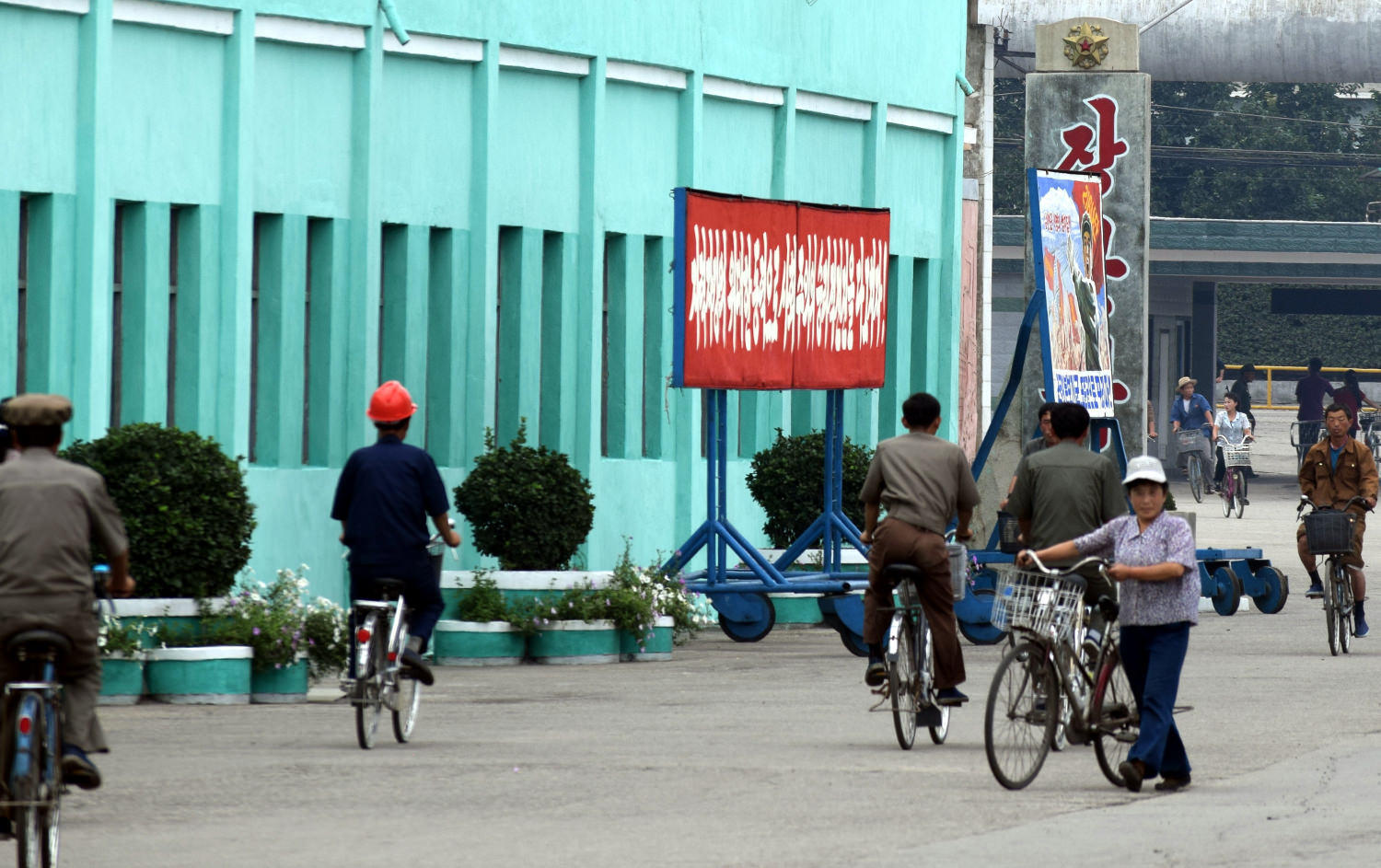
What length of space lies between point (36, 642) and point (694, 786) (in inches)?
151

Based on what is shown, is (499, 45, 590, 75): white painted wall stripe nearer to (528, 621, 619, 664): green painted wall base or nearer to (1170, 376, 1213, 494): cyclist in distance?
(528, 621, 619, 664): green painted wall base

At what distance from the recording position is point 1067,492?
577 inches

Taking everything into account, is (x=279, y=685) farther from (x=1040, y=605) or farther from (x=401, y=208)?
(x=1040, y=605)

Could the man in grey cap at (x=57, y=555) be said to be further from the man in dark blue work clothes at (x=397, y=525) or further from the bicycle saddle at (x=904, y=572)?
the bicycle saddle at (x=904, y=572)

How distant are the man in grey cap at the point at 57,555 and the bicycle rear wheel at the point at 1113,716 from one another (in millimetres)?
4737

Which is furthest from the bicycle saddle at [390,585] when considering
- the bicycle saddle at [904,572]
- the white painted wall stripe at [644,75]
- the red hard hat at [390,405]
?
the white painted wall stripe at [644,75]

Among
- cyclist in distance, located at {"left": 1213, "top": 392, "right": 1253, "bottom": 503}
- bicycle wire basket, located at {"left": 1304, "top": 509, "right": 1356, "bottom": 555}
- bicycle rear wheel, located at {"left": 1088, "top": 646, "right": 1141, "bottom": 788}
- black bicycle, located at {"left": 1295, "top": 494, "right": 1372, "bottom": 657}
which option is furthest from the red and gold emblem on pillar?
cyclist in distance, located at {"left": 1213, "top": 392, "right": 1253, "bottom": 503}

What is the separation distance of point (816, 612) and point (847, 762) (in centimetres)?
1094

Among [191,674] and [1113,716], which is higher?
[1113,716]

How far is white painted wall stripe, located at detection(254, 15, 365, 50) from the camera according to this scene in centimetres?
1967

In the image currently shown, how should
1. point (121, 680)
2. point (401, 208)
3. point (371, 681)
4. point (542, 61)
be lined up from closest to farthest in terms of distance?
1. point (371, 681)
2. point (121, 680)
3. point (401, 208)
4. point (542, 61)

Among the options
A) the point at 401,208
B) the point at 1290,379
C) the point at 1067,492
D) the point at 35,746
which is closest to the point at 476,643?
the point at 401,208

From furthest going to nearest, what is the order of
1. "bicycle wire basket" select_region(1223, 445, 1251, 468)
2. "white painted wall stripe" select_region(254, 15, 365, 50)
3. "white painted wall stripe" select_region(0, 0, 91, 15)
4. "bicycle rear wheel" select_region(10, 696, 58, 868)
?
"bicycle wire basket" select_region(1223, 445, 1251, 468) < "white painted wall stripe" select_region(254, 15, 365, 50) < "white painted wall stripe" select_region(0, 0, 91, 15) < "bicycle rear wheel" select_region(10, 696, 58, 868)

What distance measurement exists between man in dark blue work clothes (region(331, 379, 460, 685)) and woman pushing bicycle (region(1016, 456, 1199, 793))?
11.7ft
